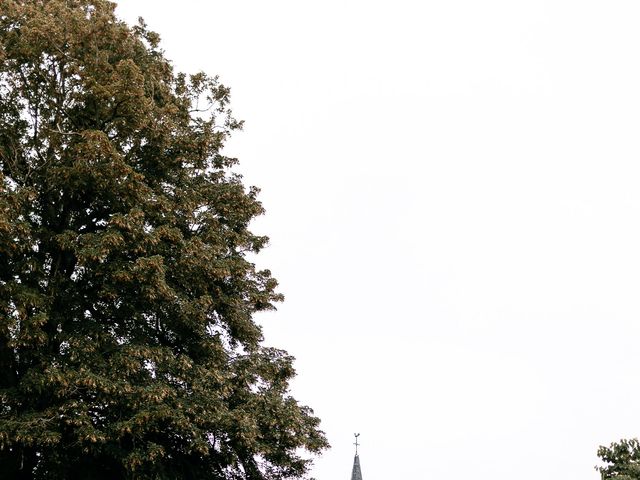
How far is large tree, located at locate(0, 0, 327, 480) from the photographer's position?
1611cm

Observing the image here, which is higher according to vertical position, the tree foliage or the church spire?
the church spire

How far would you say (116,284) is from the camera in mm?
17469

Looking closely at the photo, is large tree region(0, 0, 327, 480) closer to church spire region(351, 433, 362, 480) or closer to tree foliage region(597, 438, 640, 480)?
tree foliage region(597, 438, 640, 480)

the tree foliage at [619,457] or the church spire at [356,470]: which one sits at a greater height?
the church spire at [356,470]

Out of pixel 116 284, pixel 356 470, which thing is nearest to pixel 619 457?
pixel 116 284

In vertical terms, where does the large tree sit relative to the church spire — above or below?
below

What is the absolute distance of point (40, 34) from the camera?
17.5 meters

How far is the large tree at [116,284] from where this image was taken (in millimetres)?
16109

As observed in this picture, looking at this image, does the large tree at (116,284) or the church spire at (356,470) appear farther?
the church spire at (356,470)

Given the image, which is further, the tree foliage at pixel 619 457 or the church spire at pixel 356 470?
the church spire at pixel 356 470

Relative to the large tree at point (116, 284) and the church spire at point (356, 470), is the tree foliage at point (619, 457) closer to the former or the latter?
the large tree at point (116, 284)

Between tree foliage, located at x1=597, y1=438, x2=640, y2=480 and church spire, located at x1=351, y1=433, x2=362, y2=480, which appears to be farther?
church spire, located at x1=351, y1=433, x2=362, y2=480

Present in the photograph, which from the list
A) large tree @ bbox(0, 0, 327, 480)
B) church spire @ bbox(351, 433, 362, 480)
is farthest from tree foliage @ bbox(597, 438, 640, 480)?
church spire @ bbox(351, 433, 362, 480)

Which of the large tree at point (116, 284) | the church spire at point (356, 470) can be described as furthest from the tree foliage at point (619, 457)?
the church spire at point (356, 470)
